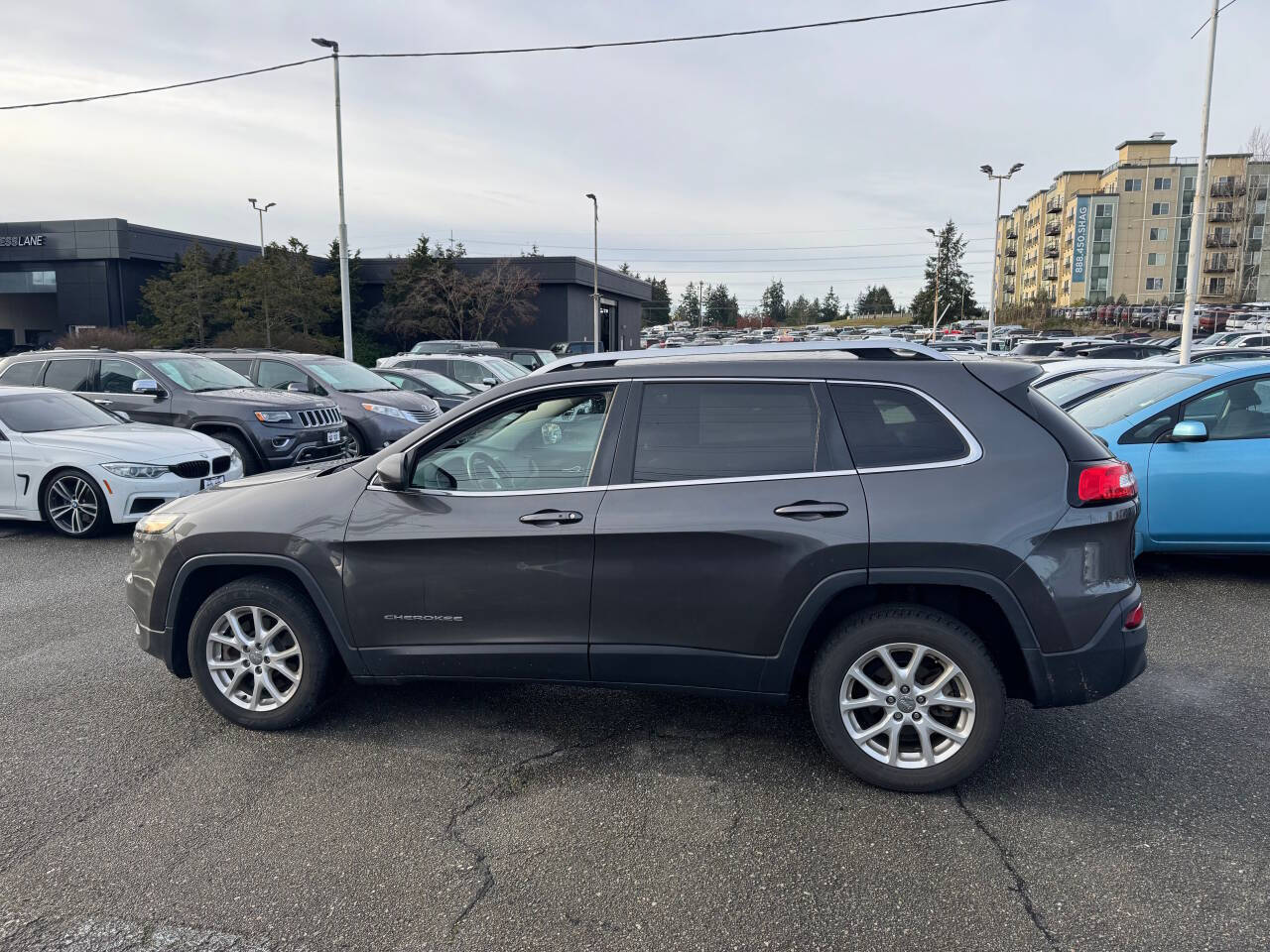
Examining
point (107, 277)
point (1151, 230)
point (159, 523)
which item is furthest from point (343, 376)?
point (1151, 230)

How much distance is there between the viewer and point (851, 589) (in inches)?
144

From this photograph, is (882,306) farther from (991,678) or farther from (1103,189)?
(991,678)

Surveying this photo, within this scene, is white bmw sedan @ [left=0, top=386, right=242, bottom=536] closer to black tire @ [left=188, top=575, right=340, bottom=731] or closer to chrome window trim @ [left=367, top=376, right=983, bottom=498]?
black tire @ [left=188, top=575, right=340, bottom=731]

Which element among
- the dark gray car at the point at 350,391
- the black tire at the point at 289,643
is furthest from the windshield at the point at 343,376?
the black tire at the point at 289,643

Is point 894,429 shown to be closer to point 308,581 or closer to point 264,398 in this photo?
point 308,581

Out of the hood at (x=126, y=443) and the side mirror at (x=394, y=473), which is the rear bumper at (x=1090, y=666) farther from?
the hood at (x=126, y=443)

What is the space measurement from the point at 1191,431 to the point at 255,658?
618 centimetres

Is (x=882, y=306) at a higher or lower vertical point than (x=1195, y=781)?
higher

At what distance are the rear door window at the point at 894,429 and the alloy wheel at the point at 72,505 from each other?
301 inches

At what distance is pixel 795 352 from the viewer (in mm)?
4051

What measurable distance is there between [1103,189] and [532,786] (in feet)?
366

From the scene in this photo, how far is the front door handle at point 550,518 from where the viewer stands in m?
3.78

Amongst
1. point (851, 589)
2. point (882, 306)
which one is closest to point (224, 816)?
point (851, 589)

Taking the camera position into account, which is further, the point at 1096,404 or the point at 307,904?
the point at 1096,404
